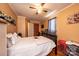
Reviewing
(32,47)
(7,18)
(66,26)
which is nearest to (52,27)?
(66,26)

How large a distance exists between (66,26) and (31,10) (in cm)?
65

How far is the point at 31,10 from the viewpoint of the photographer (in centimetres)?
147

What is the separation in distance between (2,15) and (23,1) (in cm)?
40

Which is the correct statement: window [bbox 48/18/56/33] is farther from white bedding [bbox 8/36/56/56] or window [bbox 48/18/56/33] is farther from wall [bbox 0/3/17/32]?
wall [bbox 0/3/17/32]

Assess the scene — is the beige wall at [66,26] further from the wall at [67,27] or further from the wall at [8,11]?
the wall at [8,11]

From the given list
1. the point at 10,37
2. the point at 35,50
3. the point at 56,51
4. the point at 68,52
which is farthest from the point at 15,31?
the point at 68,52

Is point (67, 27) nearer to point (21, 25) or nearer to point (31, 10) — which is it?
point (31, 10)

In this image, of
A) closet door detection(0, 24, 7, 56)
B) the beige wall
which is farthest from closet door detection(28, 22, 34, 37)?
closet door detection(0, 24, 7, 56)

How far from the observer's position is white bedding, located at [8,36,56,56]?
1323 millimetres

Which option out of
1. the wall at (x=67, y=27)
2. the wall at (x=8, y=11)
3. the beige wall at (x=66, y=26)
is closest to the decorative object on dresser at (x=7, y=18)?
the wall at (x=8, y=11)

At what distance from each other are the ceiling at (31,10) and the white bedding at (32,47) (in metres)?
0.37

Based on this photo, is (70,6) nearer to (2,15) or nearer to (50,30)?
(50,30)

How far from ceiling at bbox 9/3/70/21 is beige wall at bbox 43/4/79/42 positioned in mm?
115

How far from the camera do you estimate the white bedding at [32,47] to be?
132cm
